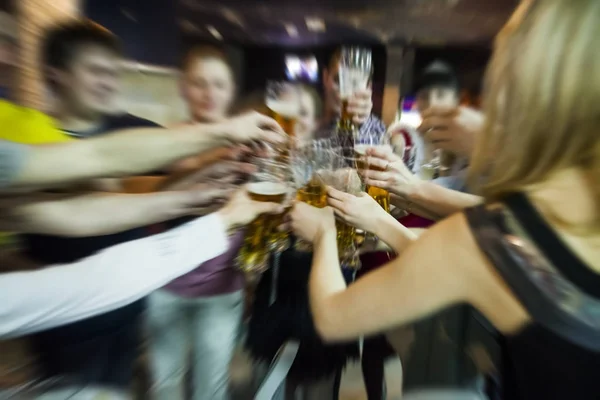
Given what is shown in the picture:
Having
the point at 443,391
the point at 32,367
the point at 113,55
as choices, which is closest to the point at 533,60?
the point at 113,55


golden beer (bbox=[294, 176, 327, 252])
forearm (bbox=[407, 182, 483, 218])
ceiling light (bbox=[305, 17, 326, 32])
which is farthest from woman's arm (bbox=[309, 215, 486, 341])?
ceiling light (bbox=[305, 17, 326, 32])

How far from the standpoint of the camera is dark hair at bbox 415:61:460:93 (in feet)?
2.15

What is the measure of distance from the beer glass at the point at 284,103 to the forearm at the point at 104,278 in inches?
6.4

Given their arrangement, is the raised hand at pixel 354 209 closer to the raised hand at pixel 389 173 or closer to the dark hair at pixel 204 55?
the raised hand at pixel 389 173

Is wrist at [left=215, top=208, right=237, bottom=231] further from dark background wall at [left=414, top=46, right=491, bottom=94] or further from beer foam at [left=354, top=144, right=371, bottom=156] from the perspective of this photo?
dark background wall at [left=414, top=46, right=491, bottom=94]

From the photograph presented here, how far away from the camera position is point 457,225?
1.59ft

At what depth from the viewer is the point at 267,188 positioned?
65cm

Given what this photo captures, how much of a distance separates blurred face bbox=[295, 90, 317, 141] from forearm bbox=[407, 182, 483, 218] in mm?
199

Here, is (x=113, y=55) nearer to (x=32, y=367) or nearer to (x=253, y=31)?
(x=253, y=31)

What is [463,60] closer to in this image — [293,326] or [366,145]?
[366,145]

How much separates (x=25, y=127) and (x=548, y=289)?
22.5 inches

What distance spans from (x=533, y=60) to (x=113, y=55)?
449mm

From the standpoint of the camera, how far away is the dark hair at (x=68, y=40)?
463mm

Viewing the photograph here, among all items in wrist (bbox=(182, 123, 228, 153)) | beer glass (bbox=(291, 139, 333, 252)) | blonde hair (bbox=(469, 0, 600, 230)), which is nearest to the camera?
blonde hair (bbox=(469, 0, 600, 230))
